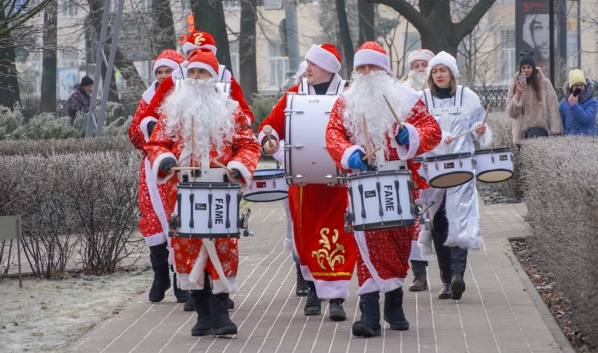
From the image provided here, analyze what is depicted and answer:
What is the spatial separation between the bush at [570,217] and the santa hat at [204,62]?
2261 mm

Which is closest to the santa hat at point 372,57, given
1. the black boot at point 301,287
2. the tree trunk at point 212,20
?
the black boot at point 301,287

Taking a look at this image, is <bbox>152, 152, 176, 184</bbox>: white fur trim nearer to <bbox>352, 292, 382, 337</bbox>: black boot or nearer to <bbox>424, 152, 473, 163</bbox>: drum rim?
<bbox>352, 292, 382, 337</bbox>: black boot

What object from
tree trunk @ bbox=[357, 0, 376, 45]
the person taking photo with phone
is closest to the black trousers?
the person taking photo with phone

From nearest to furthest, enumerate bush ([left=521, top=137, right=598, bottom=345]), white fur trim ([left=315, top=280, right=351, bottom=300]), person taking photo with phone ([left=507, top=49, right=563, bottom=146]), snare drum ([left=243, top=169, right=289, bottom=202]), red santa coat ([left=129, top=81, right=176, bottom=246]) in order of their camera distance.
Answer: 1. bush ([left=521, top=137, right=598, bottom=345])
2. white fur trim ([left=315, top=280, right=351, bottom=300])
3. snare drum ([left=243, top=169, right=289, bottom=202])
4. red santa coat ([left=129, top=81, right=176, bottom=246])
5. person taking photo with phone ([left=507, top=49, right=563, bottom=146])

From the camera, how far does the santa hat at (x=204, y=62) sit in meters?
6.67

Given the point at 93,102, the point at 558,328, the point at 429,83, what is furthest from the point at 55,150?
the point at 558,328

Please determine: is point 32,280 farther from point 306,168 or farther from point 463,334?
point 463,334

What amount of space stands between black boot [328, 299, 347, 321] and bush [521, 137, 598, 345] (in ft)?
4.77

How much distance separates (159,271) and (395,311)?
2173 millimetres

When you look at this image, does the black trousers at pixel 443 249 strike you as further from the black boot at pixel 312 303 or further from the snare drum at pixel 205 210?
the snare drum at pixel 205 210

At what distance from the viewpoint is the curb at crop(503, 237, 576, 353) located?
20.5 ft

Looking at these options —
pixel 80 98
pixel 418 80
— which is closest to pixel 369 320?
pixel 418 80

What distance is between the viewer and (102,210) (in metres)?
9.34

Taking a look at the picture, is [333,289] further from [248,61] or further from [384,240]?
[248,61]
